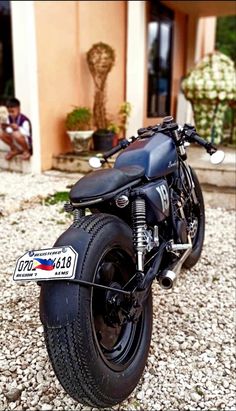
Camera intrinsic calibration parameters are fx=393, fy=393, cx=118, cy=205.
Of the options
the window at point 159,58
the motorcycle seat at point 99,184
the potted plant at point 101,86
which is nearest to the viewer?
the motorcycle seat at point 99,184

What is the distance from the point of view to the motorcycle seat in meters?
1.43

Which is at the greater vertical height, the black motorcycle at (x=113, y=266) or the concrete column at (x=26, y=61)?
the concrete column at (x=26, y=61)

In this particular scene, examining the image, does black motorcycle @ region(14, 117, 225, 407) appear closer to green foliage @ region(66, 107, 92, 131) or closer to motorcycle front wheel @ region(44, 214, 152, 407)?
motorcycle front wheel @ region(44, 214, 152, 407)

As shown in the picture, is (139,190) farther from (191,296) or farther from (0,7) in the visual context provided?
(0,7)

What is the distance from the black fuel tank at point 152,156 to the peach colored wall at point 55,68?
3116mm

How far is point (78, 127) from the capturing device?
4945 mm

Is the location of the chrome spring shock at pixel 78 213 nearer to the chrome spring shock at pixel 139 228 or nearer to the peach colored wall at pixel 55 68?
the chrome spring shock at pixel 139 228

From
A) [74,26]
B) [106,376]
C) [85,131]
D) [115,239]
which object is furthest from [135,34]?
[106,376]

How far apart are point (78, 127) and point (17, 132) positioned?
0.79m

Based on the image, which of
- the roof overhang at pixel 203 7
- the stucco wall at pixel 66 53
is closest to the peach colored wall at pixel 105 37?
the stucco wall at pixel 66 53

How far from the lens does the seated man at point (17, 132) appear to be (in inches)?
178

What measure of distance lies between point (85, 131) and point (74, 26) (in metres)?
1.43

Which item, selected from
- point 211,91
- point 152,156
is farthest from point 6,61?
point 152,156

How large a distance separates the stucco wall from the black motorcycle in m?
3.02
